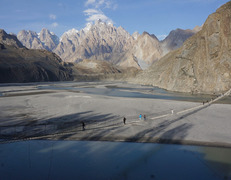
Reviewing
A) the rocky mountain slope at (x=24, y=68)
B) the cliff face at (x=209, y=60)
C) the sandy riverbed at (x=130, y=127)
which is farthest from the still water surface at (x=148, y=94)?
the rocky mountain slope at (x=24, y=68)

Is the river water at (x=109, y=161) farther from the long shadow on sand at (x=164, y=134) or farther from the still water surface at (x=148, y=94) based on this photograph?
the still water surface at (x=148, y=94)

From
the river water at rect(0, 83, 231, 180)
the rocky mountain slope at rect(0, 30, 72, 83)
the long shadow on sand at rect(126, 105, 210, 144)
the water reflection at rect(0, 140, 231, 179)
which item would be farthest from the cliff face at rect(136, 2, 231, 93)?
the rocky mountain slope at rect(0, 30, 72, 83)

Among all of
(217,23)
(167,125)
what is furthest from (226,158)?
(217,23)

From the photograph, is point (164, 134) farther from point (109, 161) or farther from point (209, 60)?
point (209, 60)

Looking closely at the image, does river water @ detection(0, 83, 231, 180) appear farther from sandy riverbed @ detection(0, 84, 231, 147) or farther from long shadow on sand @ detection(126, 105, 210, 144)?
sandy riverbed @ detection(0, 84, 231, 147)

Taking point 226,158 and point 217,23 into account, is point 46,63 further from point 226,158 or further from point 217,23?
point 226,158

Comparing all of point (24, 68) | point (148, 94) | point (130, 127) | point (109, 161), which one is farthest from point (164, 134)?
point (24, 68)
